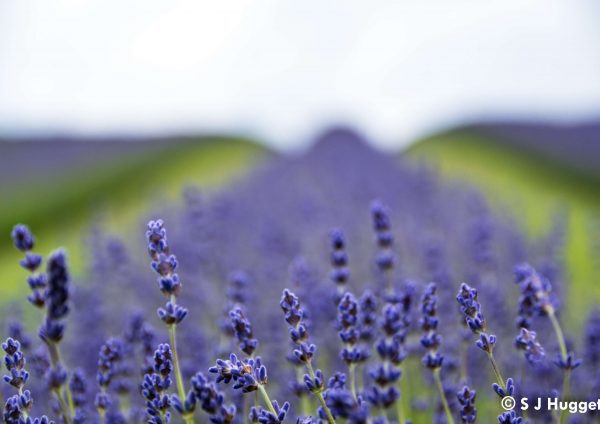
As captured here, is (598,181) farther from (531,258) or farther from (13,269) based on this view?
(13,269)

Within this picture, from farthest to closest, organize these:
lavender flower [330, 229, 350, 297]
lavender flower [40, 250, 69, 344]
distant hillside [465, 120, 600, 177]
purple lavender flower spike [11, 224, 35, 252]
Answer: distant hillside [465, 120, 600, 177] → lavender flower [330, 229, 350, 297] → purple lavender flower spike [11, 224, 35, 252] → lavender flower [40, 250, 69, 344]

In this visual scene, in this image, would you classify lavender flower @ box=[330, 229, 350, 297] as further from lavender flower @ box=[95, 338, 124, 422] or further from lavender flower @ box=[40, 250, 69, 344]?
lavender flower @ box=[40, 250, 69, 344]

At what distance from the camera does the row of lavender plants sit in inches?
59.0

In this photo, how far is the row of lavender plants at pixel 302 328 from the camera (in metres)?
1.50

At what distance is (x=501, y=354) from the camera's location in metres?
3.14

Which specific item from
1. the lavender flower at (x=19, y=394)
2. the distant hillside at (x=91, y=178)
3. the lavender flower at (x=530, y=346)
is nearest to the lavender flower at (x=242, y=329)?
the lavender flower at (x=19, y=394)

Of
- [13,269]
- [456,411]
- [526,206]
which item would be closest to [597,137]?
[526,206]

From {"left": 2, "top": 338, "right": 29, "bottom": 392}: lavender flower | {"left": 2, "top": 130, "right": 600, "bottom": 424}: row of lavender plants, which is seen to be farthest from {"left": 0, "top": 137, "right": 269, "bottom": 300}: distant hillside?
{"left": 2, "top": 338, "right": 29, "bottom": 392}: lavender flower

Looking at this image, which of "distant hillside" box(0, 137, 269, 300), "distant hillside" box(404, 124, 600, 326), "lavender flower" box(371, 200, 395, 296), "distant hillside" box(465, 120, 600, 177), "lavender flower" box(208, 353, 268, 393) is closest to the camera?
"lavender flower" box(208, 353, 268, 393)

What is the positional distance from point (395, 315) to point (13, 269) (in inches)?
343

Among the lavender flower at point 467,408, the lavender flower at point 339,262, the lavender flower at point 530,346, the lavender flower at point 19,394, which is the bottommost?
the lavender flower at point 467,408

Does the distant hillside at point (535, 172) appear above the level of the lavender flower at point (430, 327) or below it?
above

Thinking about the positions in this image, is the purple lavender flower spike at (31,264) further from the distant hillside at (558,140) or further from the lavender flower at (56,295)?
the distant hillside at (558,140)

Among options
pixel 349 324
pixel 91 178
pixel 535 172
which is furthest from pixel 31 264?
pixel 91 178
